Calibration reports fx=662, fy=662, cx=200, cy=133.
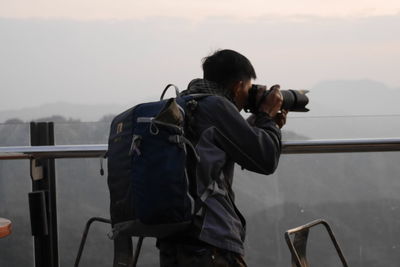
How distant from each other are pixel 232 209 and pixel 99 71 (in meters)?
1.80

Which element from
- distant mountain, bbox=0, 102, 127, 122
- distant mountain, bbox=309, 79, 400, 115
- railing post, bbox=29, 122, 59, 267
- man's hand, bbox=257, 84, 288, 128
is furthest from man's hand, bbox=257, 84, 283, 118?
distant mountain, bbox=0, 102, 127, 122

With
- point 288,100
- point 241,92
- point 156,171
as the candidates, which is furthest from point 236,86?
point 156,171

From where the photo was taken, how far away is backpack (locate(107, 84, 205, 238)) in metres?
1.39

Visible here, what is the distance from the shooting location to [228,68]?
1579mm

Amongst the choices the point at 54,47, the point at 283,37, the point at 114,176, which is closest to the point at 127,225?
the point at 114,176

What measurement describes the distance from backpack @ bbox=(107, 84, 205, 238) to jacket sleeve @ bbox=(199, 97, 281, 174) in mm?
61

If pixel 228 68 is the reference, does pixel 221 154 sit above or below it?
below

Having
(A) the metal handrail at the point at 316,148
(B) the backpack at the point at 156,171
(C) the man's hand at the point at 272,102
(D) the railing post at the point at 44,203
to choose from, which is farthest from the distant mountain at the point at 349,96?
(B) the backpack at the point at 156,171

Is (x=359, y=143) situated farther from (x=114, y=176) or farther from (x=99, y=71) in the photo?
(x=99, y=71)

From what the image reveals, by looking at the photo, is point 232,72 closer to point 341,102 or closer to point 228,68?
point 228,68

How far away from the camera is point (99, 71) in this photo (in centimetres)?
316

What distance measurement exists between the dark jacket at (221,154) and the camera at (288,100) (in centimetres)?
12

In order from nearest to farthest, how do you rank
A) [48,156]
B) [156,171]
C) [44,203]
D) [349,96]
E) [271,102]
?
[156,171] < [271,102] < [48,156] < [44,203] < [349,96]

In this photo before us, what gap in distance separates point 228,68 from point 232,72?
0.01 m
